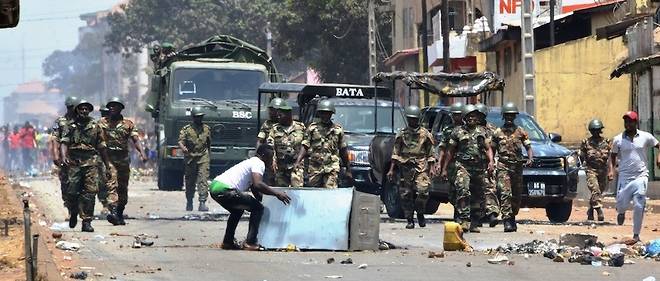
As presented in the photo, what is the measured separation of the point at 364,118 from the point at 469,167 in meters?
5.70

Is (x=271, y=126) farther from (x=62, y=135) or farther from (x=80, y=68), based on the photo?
(x=80, y=68)

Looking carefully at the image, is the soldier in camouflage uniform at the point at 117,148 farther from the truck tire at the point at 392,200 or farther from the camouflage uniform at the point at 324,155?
the truck tire at the point at 392,200

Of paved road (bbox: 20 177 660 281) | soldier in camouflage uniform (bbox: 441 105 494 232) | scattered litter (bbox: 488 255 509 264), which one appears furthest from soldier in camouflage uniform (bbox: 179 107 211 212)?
scattered litter (bbox: 488 255 509 264)

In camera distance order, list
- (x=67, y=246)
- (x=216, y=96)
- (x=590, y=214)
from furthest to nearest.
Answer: (x=216, y=96) < (x=590, y=214) < (x=67, y=246)

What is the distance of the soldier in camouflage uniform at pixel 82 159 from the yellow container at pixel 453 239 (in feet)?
15.9

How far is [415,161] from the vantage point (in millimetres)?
20000

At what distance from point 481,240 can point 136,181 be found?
27.7m

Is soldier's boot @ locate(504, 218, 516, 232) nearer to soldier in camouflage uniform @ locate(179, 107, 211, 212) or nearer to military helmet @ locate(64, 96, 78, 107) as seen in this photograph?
military helmet @ locate(64, 96, 78, 107)

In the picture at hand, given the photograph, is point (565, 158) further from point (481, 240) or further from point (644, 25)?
point (644, 25)

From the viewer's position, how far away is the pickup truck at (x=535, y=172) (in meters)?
21.9

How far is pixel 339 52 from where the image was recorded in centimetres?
6353

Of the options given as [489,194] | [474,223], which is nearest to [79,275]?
[474,223]

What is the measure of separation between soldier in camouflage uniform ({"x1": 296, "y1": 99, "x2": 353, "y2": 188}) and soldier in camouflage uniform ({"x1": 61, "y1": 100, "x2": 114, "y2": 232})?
2512mm

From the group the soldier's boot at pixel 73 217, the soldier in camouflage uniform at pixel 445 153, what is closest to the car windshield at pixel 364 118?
the soldier in camouflage uniform at pixel 445 153
